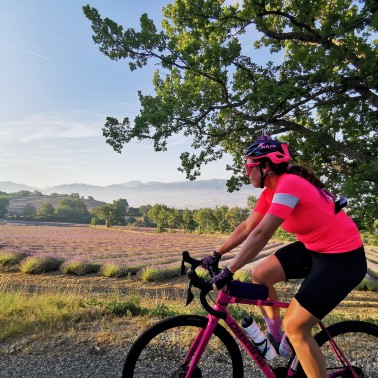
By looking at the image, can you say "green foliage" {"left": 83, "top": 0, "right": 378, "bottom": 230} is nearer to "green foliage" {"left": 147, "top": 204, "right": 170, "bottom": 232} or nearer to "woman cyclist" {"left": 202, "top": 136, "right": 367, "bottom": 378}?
"woman cyclist" {"left": 202, "top": 136, "right": 367, "bottom": 378}

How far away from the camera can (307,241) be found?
2.86 meters

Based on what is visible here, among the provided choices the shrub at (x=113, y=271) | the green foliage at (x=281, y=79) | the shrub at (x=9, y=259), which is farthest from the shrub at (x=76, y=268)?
the green foliage at (x=281, y=79)

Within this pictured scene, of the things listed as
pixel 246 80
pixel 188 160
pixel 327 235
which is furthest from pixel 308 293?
pixel 188 160

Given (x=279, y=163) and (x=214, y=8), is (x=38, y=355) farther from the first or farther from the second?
(x=214, y=8)

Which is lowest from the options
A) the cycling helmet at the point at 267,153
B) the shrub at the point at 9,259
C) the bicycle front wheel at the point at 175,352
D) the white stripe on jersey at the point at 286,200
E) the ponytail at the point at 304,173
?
the shrub at the point at 9,259

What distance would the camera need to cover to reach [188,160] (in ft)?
51.5

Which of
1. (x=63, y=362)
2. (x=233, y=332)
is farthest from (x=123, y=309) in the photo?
(x=233, y=332)

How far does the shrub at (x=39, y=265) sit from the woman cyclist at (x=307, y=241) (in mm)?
21686

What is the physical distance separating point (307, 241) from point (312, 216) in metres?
0.29

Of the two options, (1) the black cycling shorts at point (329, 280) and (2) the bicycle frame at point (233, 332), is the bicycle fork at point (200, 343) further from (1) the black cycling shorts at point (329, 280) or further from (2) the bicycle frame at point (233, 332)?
(1) the black cycling shorts at point (329, 280)

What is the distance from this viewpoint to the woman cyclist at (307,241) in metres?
2.62

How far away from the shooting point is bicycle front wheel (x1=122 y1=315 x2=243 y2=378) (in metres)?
2.79

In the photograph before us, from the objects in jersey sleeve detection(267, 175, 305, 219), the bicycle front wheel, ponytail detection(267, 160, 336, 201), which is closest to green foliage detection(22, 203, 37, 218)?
the bicycle front wheel

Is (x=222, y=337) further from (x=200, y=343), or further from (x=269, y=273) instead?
(x=269, y=273)
